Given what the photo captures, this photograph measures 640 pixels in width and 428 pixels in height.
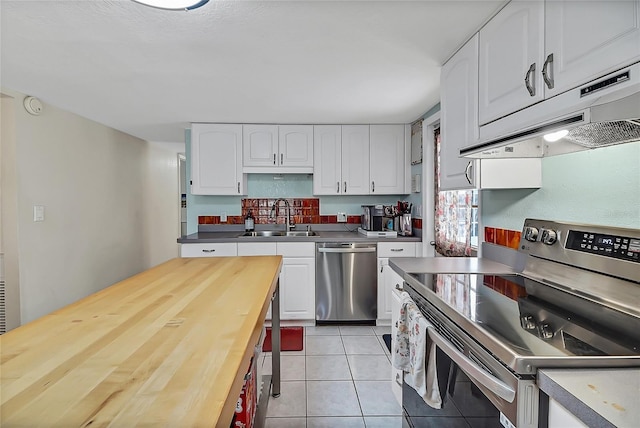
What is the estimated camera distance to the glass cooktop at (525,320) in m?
0.90

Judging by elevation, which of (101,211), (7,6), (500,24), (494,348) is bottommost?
(494,348)

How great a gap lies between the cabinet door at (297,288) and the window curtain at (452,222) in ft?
4.23

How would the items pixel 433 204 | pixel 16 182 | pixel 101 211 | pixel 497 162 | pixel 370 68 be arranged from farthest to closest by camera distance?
1. pixel 101 211
2. pixel 433 204
3. pixel 16 182
4. pixel 370 68
5. pixel 497 162

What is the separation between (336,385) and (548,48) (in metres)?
2.27

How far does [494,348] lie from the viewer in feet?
3.15

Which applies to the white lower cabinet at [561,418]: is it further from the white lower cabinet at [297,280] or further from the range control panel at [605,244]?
the white lower cabinet at [297,280]

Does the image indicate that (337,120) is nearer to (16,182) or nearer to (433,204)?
(433,204)

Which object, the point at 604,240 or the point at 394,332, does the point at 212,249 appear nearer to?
the point at 394,332

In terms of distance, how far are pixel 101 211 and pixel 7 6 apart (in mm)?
2873

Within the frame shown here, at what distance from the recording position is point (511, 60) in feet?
4.83

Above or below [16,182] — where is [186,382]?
below

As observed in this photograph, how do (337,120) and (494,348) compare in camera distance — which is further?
(337,120)

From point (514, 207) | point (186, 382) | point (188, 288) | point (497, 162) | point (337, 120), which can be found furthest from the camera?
point (337, 120)

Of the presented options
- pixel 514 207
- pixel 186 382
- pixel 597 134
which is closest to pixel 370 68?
pixel 514 207
